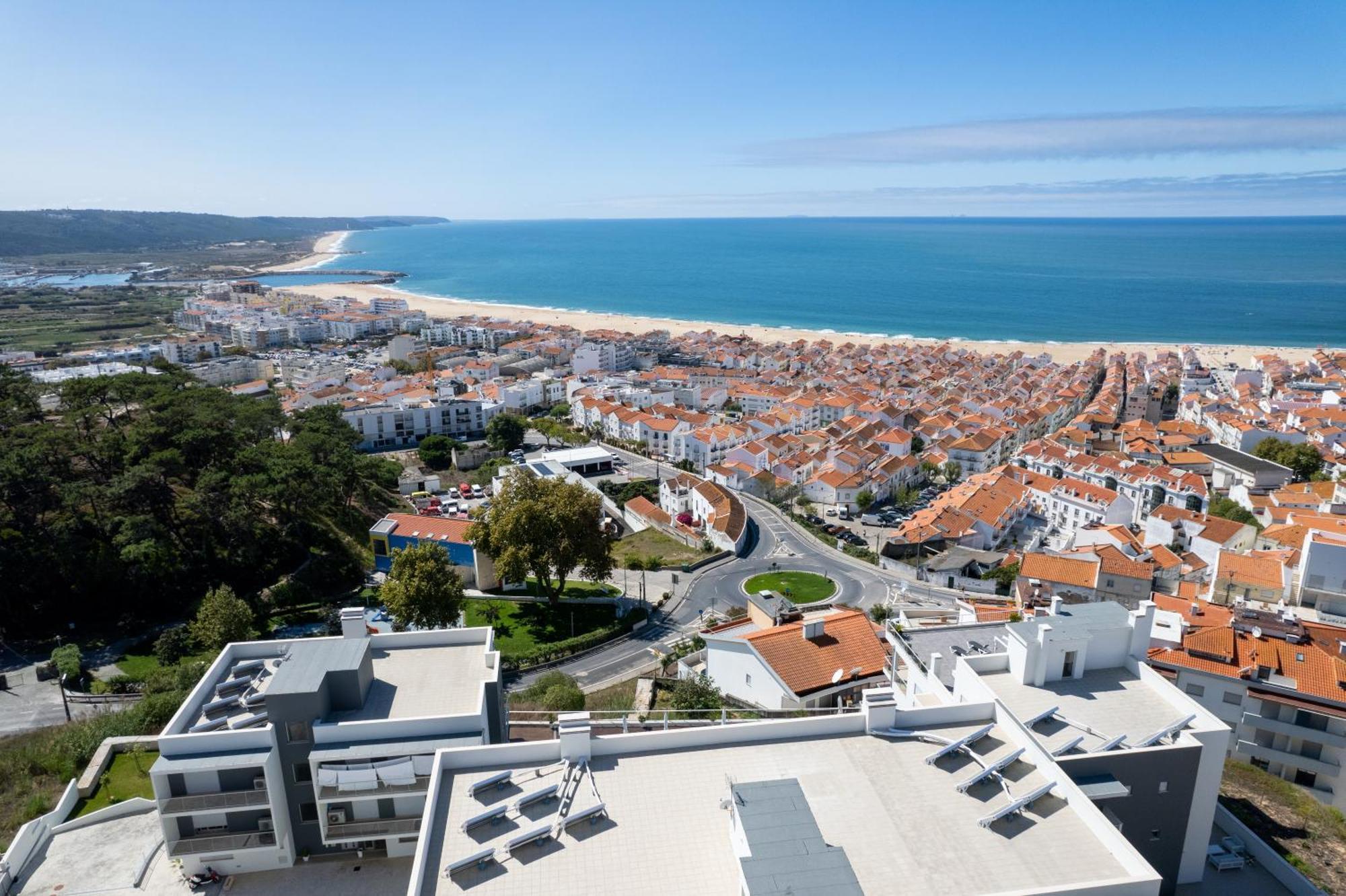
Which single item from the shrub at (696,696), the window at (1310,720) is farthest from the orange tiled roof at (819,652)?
the window at (1310,720)

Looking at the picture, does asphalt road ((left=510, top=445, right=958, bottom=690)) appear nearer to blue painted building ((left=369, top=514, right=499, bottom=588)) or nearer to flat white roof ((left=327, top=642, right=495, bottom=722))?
blue painted building ((left=369, top=514, right=499, bottom=588))

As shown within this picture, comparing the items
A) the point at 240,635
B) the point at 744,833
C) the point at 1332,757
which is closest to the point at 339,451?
the point at 240,635

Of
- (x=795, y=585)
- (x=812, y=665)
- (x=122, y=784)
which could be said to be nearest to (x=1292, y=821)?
(x=812, y=665)

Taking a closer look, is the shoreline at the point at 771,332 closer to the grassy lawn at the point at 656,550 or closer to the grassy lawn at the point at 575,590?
the grassy lawn at the point at 656,550

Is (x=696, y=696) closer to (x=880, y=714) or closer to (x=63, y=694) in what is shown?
(x=880, y=714)

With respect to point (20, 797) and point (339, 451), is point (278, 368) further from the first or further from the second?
point (20, 797)
